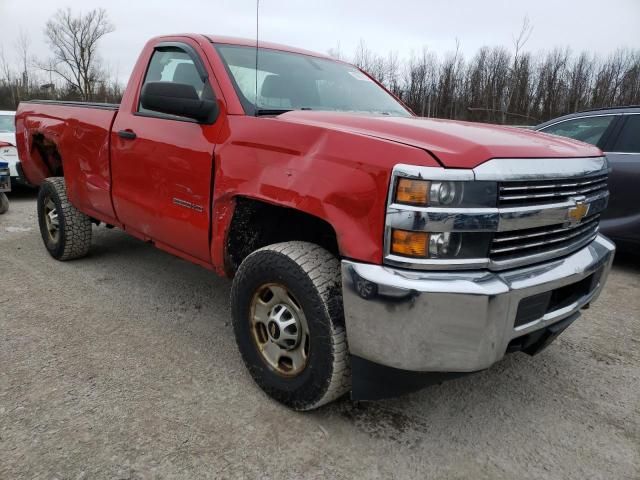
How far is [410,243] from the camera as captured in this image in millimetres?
1869

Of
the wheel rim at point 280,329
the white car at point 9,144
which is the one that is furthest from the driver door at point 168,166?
the white car at point 9,144

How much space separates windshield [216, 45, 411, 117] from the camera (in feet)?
9.33

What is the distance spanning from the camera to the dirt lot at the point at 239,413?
207 cm

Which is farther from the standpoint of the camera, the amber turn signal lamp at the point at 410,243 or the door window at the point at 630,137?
the door window at the point at 630,137

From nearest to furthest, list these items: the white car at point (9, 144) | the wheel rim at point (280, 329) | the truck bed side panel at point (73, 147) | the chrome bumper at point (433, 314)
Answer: the chrome bumper at point (433, 314), the wheel rim at point (280, 329), the truck bed side panel at point (73, 147), the white car at point (9, 144)

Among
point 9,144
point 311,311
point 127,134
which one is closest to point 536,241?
point 311,311

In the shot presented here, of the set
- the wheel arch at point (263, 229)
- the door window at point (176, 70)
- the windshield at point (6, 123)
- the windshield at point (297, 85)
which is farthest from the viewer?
the windshield at point (6, 123)

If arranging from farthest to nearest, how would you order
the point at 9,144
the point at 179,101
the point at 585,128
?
the point at 9,144, the point at 585,128, the point at 179,101

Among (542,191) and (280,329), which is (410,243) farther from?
(280,329)

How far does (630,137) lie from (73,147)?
5191mm

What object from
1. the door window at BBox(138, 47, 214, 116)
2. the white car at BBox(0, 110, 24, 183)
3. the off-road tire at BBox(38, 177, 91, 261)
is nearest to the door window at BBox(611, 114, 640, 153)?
the door window at BBox(138, 47, 214, 116)

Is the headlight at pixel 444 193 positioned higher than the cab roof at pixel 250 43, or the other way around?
the cab roof at pixel 250 43

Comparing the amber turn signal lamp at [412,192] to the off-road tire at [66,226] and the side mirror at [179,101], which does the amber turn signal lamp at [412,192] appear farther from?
the off-road tire at [66,226]

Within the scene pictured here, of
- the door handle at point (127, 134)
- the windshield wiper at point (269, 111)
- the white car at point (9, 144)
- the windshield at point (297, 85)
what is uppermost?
the windshield at point (297, 85)
